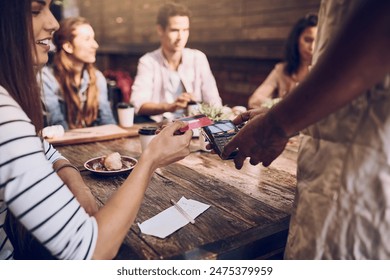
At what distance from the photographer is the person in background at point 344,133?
682 mm

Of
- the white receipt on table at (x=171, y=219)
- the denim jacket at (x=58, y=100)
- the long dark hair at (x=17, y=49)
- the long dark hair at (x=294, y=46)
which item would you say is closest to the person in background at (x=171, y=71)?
the denim jacket at (x=58, y=100)

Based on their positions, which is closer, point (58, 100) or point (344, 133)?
point (344, 133)

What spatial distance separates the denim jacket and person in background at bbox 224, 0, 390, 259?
221 centimetres

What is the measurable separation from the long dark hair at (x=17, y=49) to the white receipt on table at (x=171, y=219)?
1.76ft

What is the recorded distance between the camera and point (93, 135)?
7.03 ft

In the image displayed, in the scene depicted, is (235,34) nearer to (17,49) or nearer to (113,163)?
(113,163)

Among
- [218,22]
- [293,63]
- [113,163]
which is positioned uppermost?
[218,22]

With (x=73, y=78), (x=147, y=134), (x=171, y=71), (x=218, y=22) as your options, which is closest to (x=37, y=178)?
(x=147, y=134)

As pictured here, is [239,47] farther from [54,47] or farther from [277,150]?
[277,150]

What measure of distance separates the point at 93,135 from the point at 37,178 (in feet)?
4.42

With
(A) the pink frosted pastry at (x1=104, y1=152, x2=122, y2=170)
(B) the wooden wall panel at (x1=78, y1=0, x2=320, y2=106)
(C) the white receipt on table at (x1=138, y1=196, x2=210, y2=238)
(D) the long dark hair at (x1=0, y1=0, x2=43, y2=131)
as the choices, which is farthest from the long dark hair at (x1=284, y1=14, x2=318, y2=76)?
(D) the long dark hair at (x1=0, y1=0, x2=43, y2=131)

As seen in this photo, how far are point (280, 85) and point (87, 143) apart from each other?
215 cm

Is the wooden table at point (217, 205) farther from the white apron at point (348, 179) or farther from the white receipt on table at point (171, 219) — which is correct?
the white apron at point (348, 179)

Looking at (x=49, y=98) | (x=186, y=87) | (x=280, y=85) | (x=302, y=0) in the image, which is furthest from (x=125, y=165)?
(x=302, y=0)
